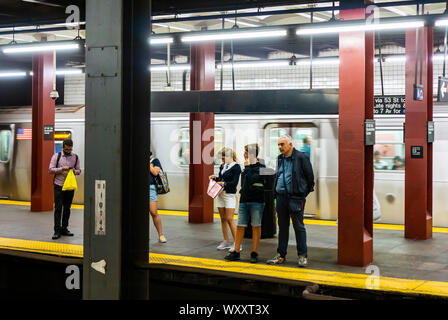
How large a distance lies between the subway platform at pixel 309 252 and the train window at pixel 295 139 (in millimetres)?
1414

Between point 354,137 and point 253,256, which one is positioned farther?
point 253,256

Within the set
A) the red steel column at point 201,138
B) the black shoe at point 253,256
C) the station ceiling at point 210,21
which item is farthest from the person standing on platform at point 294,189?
the red steel column at point 201,138

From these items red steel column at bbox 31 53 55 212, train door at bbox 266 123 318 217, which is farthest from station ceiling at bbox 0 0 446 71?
train door at bbox 266 123 318 217

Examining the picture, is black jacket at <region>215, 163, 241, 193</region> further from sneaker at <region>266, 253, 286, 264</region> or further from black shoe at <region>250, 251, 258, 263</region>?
sneaker at <region>266, 253, 286, 264</region>

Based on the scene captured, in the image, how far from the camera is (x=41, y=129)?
1312 centimetres

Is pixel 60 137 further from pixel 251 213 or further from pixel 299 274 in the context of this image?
pixel 299 274

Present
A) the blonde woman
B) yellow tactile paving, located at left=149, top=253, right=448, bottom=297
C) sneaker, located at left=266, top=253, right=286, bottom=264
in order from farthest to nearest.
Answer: the blonde woman, sneaker, located at left=266, top=253, right=286, bottom=264, yellow tactile paving, located at left=149, top=253, right=448, bottom=297

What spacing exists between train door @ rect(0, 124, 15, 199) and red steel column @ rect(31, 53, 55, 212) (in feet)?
7.44

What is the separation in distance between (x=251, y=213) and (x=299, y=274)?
123cm

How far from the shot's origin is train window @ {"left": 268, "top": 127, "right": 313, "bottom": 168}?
458 inches

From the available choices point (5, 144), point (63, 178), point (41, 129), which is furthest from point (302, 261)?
point (5, 144)

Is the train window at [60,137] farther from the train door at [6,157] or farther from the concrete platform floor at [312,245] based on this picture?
the concrete platform floor at [312,245]

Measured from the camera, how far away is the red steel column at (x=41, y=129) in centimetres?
1304
